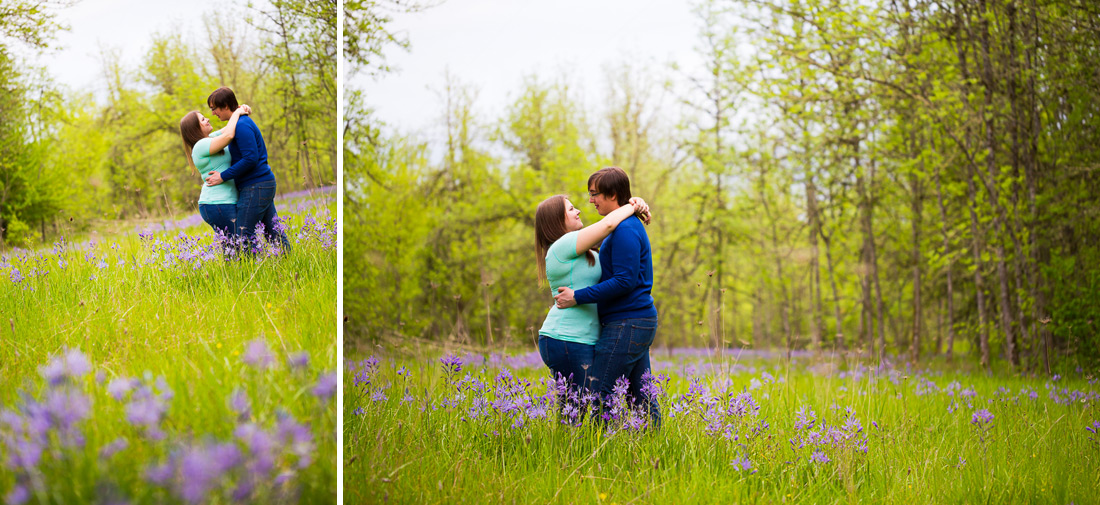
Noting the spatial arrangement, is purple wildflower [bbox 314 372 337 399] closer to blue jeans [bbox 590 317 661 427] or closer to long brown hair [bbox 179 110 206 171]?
long brown hair [bbox 179 110 206 171]

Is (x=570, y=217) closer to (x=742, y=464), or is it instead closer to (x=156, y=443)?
(x=742, y=464)

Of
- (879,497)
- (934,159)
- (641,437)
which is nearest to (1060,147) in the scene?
(934,159)

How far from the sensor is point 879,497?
267 cm

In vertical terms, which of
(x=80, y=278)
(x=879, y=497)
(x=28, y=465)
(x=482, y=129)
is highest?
(x=482, y=129)

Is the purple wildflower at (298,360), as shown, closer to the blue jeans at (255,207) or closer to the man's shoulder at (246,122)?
the blue jeans at (255,207)

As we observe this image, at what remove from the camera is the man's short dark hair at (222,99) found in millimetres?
2291

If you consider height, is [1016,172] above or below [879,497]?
above

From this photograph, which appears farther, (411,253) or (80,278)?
(411,253)

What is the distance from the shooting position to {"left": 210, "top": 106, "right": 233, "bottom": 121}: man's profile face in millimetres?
2283

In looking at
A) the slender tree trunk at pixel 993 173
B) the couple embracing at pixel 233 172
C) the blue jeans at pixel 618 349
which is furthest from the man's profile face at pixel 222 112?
the slender tree trunk at pixel 993 173

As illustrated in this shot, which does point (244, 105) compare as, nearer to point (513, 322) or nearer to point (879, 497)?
point (879, 497)

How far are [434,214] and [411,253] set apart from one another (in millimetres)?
1087

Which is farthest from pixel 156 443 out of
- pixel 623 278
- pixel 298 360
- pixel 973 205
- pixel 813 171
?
pixel 813 171

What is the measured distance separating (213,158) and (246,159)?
17 centimetres
